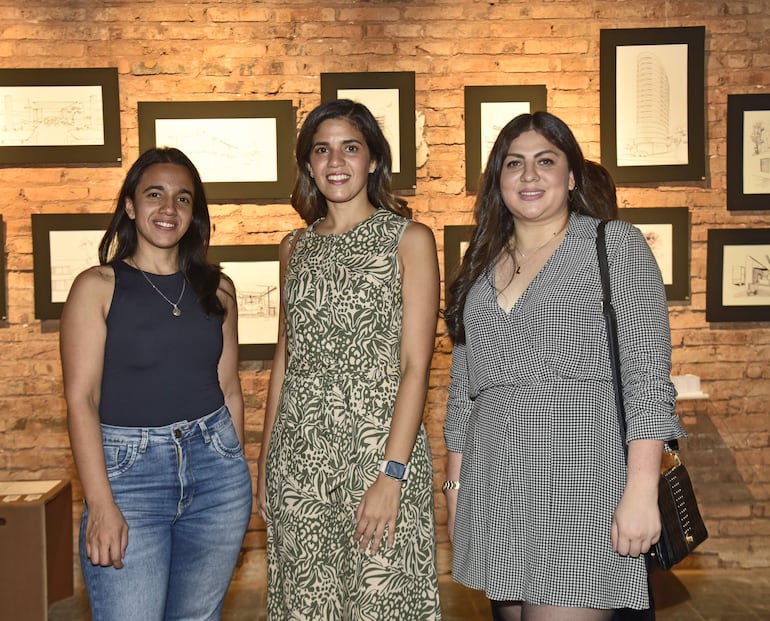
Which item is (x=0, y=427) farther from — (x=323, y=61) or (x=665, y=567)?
(x=665, y=567)

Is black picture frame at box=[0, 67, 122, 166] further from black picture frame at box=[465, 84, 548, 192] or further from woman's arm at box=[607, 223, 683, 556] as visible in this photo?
woman's arm at box=[607, 223, 683, 556]

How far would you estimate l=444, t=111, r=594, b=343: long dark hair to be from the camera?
2.17 metres

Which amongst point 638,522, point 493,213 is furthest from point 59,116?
point 638,522

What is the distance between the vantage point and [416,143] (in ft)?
14.2

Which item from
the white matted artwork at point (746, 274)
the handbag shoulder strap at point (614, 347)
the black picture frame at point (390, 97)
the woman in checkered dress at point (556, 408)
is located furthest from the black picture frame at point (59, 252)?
the white matted artwork at point (746, 274)

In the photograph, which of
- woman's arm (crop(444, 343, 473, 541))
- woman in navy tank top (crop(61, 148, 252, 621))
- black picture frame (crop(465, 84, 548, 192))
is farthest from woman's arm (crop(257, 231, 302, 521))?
black picture frame (crop(465, 84, 548, 192))

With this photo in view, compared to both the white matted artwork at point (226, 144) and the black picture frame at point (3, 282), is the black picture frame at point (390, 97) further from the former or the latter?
the black picture frame at point (3, 282)

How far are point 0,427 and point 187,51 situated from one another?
80.9 inches

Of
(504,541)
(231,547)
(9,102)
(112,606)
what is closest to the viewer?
(504,541)

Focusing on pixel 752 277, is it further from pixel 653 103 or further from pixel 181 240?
pixel 181 240

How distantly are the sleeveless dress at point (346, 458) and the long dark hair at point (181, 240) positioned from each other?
0.28 metres

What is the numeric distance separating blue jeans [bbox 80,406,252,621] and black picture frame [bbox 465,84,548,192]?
7.76ft

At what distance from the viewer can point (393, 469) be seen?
2.22 metres

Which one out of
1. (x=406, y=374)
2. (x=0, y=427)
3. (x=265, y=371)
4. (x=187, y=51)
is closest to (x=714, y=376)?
(x=265, y=371)
